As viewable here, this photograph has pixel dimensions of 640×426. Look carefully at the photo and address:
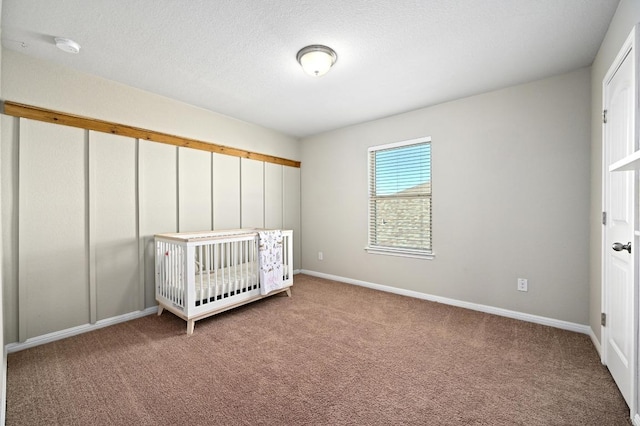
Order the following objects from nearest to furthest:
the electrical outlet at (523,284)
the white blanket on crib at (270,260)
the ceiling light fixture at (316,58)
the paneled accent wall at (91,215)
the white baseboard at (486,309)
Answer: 1. the ceiling light fixture at (316,58)
2. the paneled accent wall at (91,215)
3. the white baseboard at (486,309)
4. the electrical outlet at (523,284)
5. the white blanket on crib at (270,260)

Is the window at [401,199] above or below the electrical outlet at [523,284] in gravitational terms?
above

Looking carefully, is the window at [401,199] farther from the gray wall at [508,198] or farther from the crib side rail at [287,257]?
the crib side rail at [287,257]

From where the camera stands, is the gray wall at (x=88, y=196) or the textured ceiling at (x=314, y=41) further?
the gray wall at (x=88, y=196)

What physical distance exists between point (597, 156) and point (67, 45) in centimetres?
413

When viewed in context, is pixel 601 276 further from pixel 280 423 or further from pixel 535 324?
pixel 280 423

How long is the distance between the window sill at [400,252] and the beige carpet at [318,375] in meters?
0.76

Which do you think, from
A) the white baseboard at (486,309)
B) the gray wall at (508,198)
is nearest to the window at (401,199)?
the gray wall at (508,198)

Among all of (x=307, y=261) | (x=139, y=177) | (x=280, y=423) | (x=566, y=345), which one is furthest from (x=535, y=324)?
(x=139, y=177)

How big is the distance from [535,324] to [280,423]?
8.20 ft

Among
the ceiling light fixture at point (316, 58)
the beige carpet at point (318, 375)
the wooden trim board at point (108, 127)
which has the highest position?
the ceiling light fixture at point (316, 58)

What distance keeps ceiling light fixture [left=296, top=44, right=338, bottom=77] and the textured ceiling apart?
0.05 meters

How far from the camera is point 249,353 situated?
2039mm

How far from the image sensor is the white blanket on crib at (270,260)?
2.98 m

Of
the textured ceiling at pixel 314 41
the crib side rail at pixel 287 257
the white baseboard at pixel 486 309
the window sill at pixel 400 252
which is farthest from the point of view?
the crib side rail at pixel 287 257
